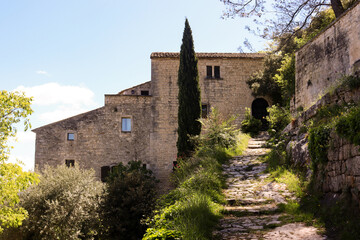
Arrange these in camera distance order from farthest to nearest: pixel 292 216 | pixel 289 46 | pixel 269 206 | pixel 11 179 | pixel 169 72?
pixel 169 72 < pixel 289 46 < pixel 11 179 < pixel 269 206 < pixel 292 216

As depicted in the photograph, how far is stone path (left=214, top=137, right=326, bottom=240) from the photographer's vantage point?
20.3 ft

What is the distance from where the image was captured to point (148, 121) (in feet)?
76.6

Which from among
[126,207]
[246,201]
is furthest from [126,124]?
[246,201]

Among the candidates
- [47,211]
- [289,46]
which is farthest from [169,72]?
[47,211]

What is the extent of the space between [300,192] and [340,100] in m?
2.42

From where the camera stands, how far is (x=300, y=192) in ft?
26.0

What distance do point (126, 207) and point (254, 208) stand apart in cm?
778

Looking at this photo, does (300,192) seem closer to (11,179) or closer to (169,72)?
(11,179)

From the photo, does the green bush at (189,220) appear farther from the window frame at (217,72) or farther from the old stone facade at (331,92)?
the window frame at (217,72)

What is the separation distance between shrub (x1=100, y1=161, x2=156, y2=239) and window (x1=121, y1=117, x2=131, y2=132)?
812 cm

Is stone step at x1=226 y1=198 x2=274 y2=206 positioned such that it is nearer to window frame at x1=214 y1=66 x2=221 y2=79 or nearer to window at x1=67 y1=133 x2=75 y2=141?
window at x1=67 y1=133 x2=75 y2=141

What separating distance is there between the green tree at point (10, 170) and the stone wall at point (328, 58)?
9112 millimetres

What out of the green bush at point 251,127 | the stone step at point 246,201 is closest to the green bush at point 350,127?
the stone step at point 246,201

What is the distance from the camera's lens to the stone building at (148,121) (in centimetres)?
2253
